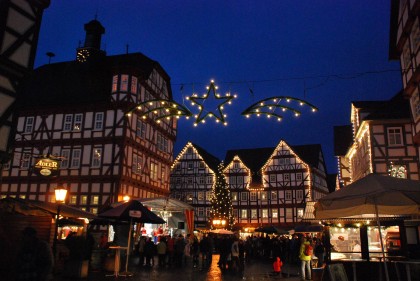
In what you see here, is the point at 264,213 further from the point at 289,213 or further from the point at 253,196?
the point at 289,213

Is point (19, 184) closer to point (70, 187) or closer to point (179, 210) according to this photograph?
point (70, 187)

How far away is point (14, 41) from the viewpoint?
46.3ft

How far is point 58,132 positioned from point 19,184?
18.4 feet

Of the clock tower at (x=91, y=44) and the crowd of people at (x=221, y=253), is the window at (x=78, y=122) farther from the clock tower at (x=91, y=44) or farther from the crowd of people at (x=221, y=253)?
the crowd of people at (x=221, y=253)

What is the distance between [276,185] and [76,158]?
34447mm

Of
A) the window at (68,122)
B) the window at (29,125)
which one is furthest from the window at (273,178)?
the window at (29,125)

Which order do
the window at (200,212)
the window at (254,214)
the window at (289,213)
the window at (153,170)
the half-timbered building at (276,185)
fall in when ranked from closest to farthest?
the window at (153,170) < the window at (289,213) < the half-timbered building at (276,185) < the window at (200,212) < the window at (254,214)

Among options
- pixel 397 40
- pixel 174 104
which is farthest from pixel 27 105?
pixel 397 40

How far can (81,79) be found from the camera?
38344 millimetres

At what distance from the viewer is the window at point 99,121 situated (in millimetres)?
34406

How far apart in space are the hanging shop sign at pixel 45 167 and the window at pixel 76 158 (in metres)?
15.2

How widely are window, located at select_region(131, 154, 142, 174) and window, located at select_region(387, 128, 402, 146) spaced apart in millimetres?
20226

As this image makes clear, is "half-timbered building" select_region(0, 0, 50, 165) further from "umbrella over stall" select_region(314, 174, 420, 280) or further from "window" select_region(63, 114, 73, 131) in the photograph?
"window" select_region(63, 114, 73, 131)

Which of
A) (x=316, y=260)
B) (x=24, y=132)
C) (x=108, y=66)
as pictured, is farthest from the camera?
(x=108, y=66)
